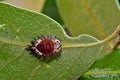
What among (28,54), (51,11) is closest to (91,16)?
(51,11)

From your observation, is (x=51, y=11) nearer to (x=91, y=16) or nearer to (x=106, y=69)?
(x=91, y=16)

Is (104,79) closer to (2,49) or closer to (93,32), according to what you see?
(2,49)

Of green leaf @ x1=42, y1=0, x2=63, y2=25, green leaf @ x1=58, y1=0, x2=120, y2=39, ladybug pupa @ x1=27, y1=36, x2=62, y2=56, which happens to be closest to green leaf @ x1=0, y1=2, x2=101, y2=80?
ladybug pupa @ x1=27, y1=36, x2=62, y2=56

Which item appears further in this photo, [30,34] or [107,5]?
[107,5]

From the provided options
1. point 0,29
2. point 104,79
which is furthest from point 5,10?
point 104,79

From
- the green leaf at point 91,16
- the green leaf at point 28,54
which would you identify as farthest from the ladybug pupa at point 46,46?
the green leaf at point 91,16

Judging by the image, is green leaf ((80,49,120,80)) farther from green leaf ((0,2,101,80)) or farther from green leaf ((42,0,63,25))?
green leaf ((42,0,63,25))

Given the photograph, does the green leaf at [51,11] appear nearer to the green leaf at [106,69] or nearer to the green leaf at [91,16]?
the green leaf at [91,16]
